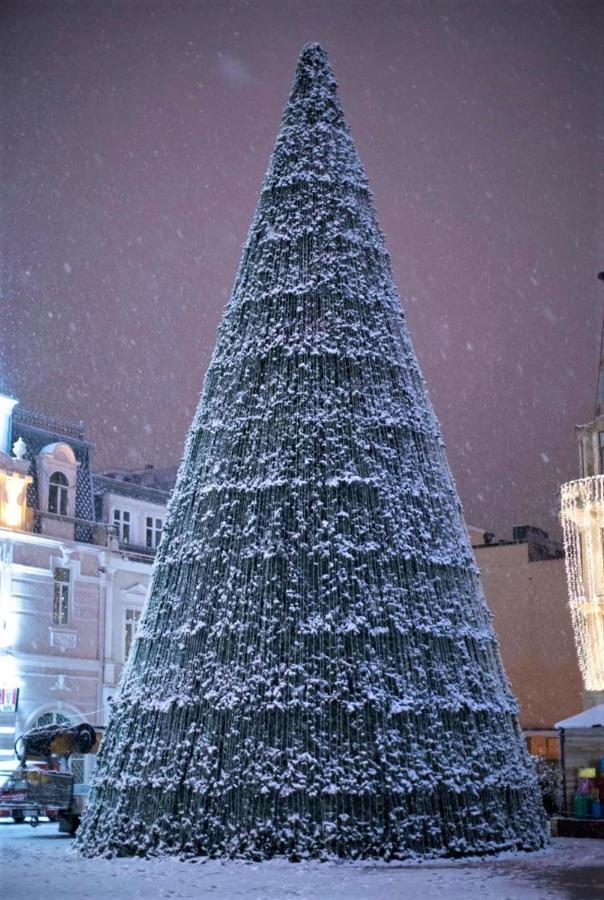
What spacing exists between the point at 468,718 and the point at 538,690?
2861 cm

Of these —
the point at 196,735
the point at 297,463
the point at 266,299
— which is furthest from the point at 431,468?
the point at 196,735

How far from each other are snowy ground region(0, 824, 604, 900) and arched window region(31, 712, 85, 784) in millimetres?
13664

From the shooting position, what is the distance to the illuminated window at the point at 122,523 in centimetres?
3512

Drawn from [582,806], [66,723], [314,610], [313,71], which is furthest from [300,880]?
[66,723]

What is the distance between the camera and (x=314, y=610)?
41.2ft

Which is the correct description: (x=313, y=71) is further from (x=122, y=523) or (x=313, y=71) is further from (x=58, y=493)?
(x=122, y=523)

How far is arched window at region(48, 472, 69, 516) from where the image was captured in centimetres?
3225

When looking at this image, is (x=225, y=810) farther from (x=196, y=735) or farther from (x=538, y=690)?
(x=538, y=690)

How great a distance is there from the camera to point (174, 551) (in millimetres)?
13836

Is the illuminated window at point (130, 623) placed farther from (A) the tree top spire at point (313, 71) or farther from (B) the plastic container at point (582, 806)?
(A) the tree top spire at point (313, 71)

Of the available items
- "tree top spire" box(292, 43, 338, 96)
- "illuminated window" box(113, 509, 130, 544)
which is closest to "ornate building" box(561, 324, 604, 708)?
"illuminated window" box(113, 509, 130, 544)

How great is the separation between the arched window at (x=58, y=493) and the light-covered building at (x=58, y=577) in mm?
30

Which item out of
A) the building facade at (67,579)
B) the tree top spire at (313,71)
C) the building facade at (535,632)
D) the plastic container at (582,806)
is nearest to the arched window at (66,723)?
the building facade at (67,579)

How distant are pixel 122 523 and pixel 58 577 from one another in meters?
4.23
